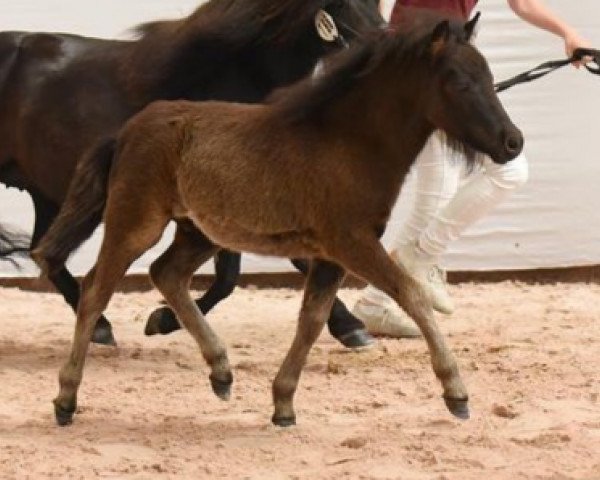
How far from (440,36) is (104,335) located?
2.53 meters

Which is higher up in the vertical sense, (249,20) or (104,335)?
(249,20)

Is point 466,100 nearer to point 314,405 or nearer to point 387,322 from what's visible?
point 314,405

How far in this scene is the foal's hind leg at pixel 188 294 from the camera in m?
4.76

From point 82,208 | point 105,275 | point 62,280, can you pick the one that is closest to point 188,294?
point 105,275

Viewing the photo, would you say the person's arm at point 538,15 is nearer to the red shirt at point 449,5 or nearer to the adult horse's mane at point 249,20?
the red shirt at point 449,5

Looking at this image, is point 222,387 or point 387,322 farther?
point 387,322

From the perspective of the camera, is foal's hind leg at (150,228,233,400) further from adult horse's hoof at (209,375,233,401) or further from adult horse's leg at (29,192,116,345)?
adult horse's leg at (29,192,116,345)

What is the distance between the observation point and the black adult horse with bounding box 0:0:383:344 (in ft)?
18.6

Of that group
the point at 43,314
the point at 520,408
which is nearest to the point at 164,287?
the point at 520,408

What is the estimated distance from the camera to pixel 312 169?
4.30m

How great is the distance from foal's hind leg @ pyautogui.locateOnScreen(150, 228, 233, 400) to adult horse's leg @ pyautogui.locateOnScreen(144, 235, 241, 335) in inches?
44.8

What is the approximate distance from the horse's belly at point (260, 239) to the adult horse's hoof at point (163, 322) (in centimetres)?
154

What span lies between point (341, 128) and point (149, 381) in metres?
1.56

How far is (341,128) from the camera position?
14.3ft
